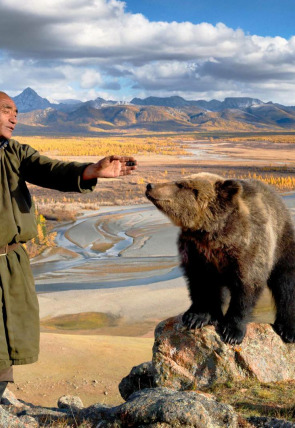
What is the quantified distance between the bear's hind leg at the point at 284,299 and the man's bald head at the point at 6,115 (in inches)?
125

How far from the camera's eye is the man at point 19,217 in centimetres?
395

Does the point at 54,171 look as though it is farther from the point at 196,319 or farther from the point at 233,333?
the point at 233,333

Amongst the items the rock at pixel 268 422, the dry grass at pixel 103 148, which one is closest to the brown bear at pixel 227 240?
the rock at pixel 268 422

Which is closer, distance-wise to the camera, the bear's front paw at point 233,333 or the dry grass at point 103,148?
the bear's front paw at point 233,333

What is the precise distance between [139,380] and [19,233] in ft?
9.68

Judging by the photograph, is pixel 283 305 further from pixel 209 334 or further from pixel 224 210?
pixel 224 210

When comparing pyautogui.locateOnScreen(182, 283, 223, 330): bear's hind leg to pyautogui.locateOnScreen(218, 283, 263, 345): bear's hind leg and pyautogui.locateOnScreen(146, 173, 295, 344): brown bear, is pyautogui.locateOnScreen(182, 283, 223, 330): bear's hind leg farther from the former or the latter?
pyautogui.locateOnScreen(218, 283, 263, 345): bear's hind leg

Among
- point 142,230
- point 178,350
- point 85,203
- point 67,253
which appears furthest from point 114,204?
point 178,350

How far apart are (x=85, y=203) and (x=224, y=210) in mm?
26712

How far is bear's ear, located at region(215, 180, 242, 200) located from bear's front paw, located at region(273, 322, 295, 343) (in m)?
1.78

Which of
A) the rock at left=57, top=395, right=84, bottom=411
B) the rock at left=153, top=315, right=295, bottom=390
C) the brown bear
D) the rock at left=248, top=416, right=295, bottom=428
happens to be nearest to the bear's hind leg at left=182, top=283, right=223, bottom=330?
the brown bear

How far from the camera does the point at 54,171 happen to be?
4227mm

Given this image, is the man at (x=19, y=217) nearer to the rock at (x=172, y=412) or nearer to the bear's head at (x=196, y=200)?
the bear's head at (x=196, y=200)

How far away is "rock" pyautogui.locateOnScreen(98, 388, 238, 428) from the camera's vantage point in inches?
144
